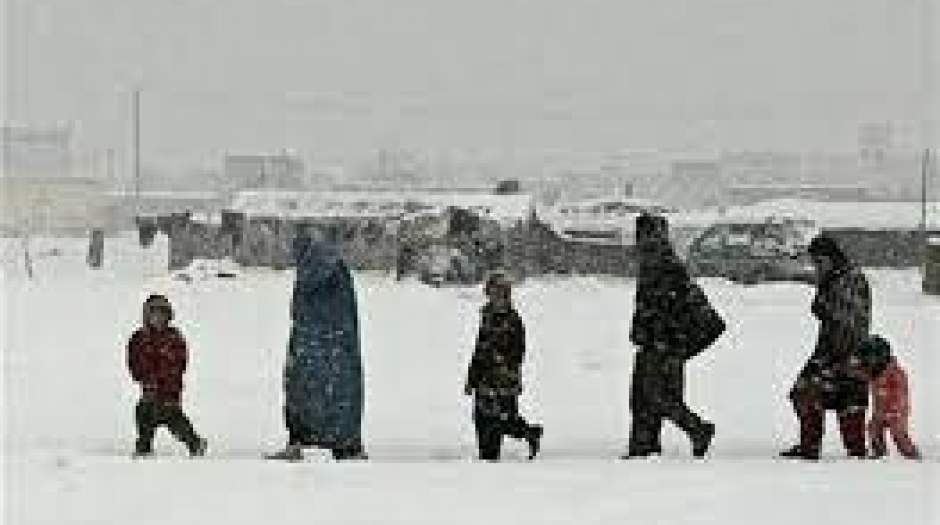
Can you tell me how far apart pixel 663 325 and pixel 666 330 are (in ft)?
0.12

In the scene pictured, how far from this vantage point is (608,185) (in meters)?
158

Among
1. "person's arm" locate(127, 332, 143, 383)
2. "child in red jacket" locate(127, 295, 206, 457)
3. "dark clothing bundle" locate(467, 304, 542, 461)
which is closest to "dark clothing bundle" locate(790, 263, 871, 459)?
"dark clothing bundle" locate(467, 304, 542, 461)

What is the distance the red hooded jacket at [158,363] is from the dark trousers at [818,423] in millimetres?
3985

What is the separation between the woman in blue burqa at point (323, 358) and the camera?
10.5 meters

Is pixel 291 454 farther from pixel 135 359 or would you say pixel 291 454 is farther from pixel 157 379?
pixel 135 359

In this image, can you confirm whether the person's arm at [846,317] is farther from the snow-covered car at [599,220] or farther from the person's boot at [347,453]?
the snow-covered car at [599,220]

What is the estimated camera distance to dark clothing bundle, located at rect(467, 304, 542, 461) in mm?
10742

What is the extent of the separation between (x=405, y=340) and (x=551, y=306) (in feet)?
15.2

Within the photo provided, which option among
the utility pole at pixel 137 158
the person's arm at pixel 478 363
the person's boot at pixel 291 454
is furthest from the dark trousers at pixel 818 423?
the utility pole at pixel 137 158

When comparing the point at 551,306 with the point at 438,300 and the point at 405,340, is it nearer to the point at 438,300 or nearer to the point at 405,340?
the point at 438,300

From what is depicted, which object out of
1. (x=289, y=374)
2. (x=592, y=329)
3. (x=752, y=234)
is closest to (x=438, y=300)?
(x=592, y=329)

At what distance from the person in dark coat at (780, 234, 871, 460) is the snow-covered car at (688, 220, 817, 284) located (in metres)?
19.0

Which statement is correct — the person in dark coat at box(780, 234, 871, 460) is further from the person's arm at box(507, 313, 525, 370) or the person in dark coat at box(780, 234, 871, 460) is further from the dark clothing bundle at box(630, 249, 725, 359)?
the person's arm at box(507, 313, 525, 370)

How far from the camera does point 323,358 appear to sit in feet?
34.8
